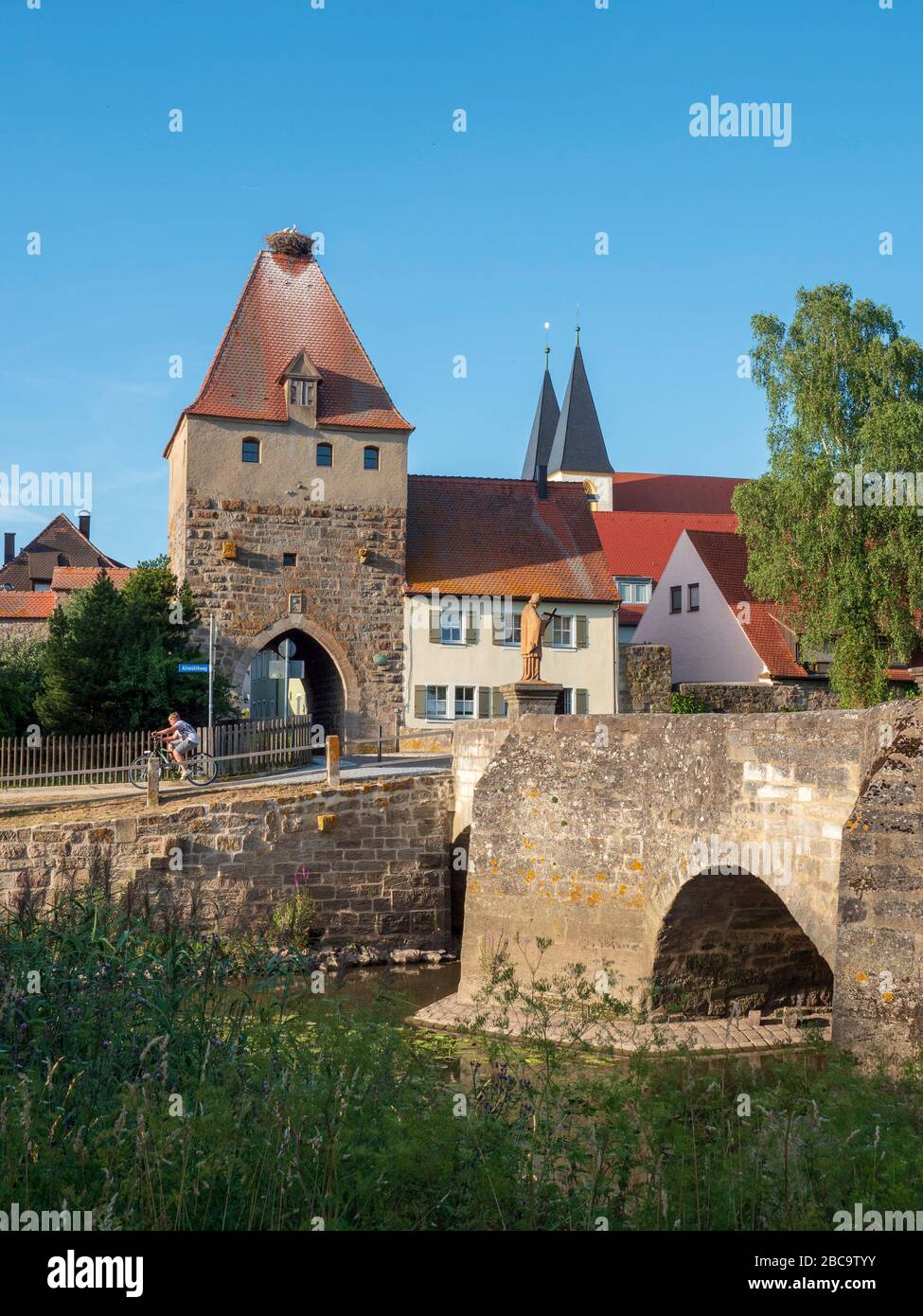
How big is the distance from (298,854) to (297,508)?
13158 mm

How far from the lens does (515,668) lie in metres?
33.4

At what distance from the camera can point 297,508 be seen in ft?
104

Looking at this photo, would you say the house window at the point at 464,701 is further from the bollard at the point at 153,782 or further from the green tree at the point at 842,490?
the bollard at the point at 153,782

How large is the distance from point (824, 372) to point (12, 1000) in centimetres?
3057

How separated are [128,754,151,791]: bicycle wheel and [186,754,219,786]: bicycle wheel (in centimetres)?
73

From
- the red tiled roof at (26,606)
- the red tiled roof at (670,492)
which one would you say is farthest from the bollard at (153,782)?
the red tiled roof at (670,492)

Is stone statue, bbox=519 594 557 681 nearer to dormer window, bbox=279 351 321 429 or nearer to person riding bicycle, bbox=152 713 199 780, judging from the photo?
person riding bicycle, bbox=152 713 199 780

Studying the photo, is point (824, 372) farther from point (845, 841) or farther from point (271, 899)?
point (845, 841)
